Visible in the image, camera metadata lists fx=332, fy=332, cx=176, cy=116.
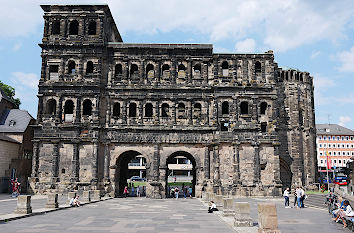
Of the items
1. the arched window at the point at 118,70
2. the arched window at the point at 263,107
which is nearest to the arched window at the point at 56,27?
the arched window at the point at 118,70

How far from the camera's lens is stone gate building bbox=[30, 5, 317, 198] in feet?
114

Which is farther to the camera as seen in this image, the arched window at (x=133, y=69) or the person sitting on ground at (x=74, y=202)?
the arched window at (x=133, y=69)

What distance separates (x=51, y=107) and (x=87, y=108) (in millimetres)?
4044

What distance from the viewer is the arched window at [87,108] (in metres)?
36.3

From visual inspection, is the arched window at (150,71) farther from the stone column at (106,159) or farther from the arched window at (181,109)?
the stone column at (106,159)

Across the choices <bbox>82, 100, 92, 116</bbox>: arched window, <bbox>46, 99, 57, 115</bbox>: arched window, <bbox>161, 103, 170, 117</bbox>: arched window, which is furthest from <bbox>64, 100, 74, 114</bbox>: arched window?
<bbox>161, 103, 170, 117</bbox>: arched window

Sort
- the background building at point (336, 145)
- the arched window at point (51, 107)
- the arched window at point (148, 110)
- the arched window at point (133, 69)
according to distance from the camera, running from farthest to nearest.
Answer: the background building at point (336, 145)
the arched window at point (133, 69)
the arched window at point (148, 110)
the arched window at point (51, 107)

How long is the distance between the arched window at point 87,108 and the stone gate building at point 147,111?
0.20 m

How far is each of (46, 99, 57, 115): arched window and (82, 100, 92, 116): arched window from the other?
3402mm

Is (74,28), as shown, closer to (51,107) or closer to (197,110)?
(51,107)

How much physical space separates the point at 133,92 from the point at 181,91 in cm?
525

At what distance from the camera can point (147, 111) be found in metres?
37.2

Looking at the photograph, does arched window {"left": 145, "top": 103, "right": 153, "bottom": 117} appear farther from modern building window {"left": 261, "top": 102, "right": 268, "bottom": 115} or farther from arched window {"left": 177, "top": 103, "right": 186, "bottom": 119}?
modern building window {"left": 261, "top": 102, "right": 268, "bottom": 115}

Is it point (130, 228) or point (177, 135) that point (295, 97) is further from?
point (130, 228)
